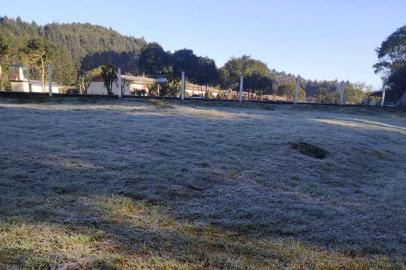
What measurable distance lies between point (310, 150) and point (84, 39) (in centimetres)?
14289

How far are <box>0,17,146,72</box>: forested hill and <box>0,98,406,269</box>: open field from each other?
102 m

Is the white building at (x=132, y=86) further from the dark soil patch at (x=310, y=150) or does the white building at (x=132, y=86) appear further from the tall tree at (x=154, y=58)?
the dark soil patch at (x=310, y=150)

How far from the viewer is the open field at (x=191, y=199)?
3570mm

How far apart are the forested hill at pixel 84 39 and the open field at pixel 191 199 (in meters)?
102

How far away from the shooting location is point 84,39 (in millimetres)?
140875

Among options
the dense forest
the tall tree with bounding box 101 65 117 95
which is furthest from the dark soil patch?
the dense forest

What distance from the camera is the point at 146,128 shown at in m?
9.14

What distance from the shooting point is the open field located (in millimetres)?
3570

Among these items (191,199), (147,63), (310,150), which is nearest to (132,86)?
(147,63)

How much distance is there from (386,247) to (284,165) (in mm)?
2967

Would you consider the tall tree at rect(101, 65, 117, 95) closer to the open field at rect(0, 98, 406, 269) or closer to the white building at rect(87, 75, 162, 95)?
the open field at rect(0, 98, 406, 269)

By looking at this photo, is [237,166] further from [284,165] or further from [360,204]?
[360,204]

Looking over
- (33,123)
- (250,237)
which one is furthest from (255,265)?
(33,123)

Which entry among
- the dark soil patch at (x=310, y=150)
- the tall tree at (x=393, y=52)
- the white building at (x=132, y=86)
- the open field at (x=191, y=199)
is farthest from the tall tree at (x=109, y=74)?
the tall tree at (x=393, y=52)
